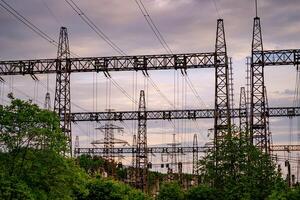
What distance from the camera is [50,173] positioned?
124 feet

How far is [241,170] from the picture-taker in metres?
48.1

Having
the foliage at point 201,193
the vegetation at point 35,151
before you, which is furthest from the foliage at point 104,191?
the vegetation at point 35,151

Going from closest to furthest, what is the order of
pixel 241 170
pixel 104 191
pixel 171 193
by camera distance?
pixel 241 170, pixel 104 191, pixel 171 193

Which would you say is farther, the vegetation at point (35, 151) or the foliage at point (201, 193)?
the foliage at point (201, 193)

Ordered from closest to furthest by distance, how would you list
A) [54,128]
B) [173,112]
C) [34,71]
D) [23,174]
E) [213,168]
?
[23,174], [54,128], [213,168], [34,71], [173,112]

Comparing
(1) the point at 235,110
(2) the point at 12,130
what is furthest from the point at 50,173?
(1) the point at 235,110

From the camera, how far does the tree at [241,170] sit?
152 ft

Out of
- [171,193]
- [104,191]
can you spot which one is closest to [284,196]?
[104,191]

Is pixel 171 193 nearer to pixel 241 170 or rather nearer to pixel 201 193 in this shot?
pixel 201 193

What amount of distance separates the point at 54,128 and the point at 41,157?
258cm

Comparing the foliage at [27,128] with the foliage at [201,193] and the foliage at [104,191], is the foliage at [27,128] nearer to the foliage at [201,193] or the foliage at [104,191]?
the foliage at [104,191]

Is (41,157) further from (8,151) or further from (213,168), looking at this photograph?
(213,168)

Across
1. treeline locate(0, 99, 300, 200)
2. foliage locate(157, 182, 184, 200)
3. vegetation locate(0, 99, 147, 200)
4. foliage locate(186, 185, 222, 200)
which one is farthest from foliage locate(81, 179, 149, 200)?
vegetation locate(0, 99, 147, 200)

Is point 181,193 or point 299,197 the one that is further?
point 181,193
